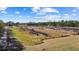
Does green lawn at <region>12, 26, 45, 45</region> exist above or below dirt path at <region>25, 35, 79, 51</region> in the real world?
above

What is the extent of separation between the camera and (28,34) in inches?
65.0

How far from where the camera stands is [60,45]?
165 cm

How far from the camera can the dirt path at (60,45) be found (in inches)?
64.4

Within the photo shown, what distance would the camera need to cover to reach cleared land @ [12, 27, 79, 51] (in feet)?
5.37

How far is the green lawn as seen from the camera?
1.63 meters

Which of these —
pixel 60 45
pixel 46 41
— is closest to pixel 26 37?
pixel 46 41

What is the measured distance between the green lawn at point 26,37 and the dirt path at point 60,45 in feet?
0.13

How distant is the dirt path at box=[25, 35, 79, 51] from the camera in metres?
1.64

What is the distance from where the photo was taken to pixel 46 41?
5.40 ft

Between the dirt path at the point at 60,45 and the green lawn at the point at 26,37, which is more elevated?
the green lawn at the point at 26,37

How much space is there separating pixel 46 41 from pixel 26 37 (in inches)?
6.8

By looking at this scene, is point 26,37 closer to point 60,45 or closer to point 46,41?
point 46,41
